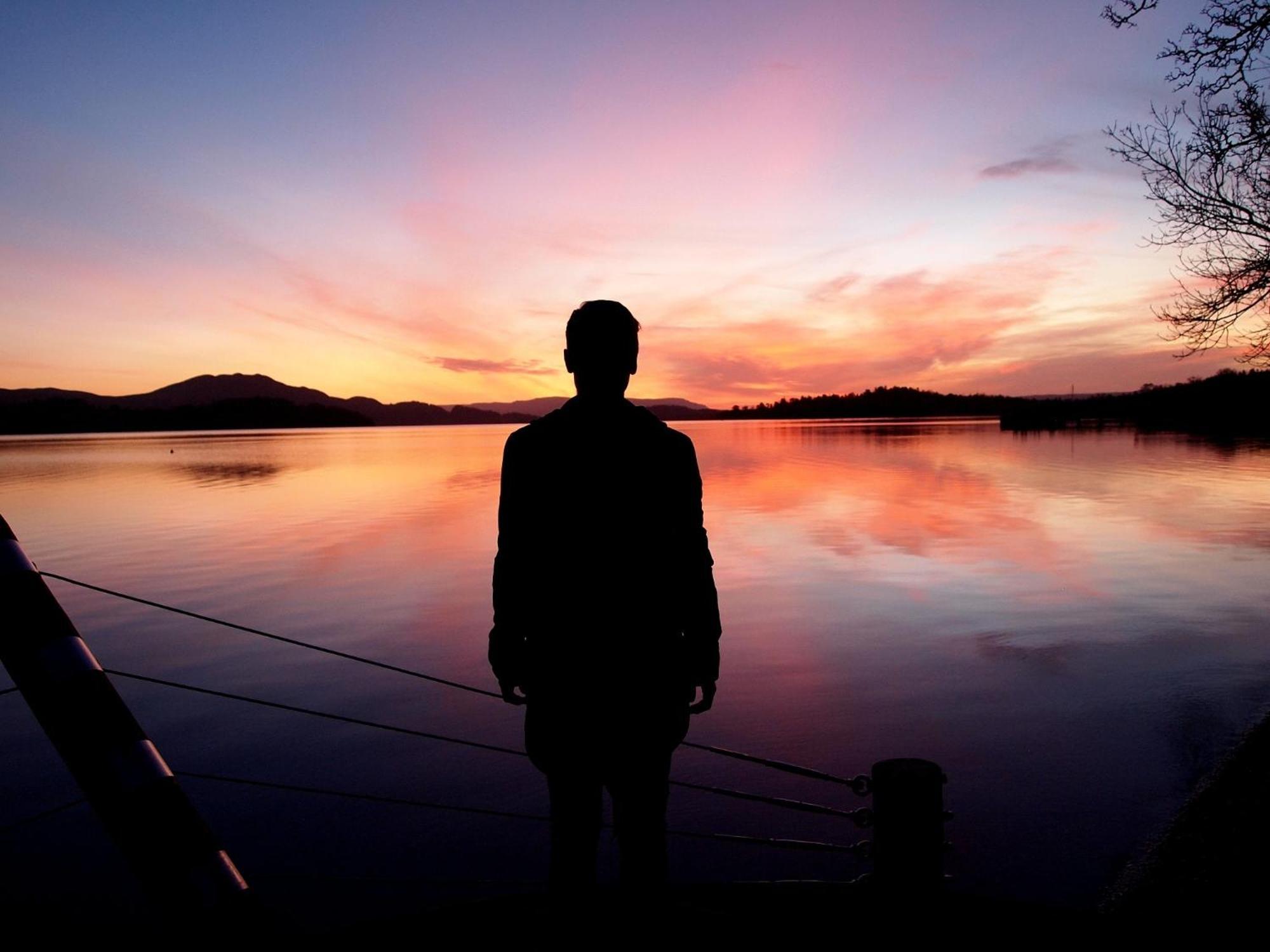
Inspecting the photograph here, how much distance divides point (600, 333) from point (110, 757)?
1.96 meters

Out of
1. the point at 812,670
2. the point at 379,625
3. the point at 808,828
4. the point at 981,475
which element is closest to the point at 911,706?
the point at 812,670

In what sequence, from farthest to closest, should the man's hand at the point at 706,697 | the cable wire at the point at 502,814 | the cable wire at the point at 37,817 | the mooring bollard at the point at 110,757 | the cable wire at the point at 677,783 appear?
the cable wire at the point at 502,814
the cable wire at the point at 677,783
the cable wire at the point at 37,817
the man's hand at the point at 706,697
the mooring bollard at the point at 110,757

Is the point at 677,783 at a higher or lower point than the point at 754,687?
higher

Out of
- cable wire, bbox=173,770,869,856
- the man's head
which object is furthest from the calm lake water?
the man's head

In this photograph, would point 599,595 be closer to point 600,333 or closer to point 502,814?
point 600,333

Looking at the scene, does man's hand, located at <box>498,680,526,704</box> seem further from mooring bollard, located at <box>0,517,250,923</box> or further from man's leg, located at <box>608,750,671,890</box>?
mooring bollard, located at <box>0,517,250,923</box>

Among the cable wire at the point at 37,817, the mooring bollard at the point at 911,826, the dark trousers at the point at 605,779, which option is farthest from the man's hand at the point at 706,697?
the cable wire at the point at 37,817

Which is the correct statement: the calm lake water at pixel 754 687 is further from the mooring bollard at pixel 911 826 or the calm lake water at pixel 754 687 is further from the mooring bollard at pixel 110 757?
the mooring bollard at pixel 911 826

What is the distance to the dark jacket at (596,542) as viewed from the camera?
2598mm

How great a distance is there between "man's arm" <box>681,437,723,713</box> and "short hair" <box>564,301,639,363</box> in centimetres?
43

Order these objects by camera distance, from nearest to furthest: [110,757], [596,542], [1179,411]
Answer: [110,757]
[596,542]
[1179,411]

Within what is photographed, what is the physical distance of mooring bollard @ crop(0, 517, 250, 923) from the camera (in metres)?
1.81

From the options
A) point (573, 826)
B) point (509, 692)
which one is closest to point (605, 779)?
point (573, 826)

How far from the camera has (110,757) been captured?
1.85m
